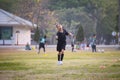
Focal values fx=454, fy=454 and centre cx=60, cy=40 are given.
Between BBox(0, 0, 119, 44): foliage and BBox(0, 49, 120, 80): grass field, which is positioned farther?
BBox(0, 0, 119, 44): foliage

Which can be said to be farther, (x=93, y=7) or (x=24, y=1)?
(x=93, y=7)

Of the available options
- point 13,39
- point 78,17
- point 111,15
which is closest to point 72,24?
point 78,17

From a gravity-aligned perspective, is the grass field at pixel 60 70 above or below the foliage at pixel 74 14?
below

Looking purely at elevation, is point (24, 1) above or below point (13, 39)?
above

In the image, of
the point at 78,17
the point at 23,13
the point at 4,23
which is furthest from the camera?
the point at 78,17

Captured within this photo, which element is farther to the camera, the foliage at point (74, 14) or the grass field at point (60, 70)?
the foliage at point (74, 14)

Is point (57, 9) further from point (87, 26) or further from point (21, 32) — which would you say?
point (21, 32)

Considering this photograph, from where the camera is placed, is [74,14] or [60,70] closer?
[60,70]

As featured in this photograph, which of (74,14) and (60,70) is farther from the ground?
(74,14)

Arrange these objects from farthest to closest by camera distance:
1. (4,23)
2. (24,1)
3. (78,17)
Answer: (78,17)
(24,1)
(4,23)

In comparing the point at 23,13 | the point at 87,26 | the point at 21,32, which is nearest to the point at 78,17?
the point at 87,26

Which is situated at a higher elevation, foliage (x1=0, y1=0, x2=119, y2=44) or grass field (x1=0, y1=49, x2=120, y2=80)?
foliage (x1=0, y1=0, x2=119, y2=44)

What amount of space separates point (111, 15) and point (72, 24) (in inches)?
357

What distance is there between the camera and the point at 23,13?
81.2m
